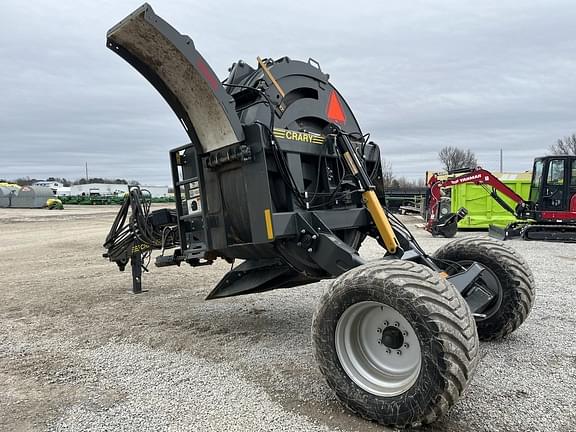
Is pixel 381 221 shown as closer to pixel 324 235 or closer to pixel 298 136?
pixel 324 235

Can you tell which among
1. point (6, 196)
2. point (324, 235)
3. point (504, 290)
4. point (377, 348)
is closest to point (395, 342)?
point (377, 348)

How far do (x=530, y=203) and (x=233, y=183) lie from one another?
13638mm

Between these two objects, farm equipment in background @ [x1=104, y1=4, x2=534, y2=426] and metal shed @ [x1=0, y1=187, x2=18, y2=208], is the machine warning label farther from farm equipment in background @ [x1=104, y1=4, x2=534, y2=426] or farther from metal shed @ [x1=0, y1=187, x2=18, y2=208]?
metal shed @ [x1=0, y1=187, x2=18, y2=208]

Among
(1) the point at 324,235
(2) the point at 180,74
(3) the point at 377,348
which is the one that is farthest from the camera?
(1) the point at 324,235

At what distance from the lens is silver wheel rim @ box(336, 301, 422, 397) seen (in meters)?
3.30

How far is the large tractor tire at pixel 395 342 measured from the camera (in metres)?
2.95

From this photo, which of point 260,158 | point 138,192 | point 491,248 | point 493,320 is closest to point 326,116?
point 260,158

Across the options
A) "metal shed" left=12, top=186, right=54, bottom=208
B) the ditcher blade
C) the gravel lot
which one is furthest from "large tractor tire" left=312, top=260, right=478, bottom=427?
"metal shed" left=12, top=186, right=54, bottom=208

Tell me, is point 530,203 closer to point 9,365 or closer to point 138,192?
point 138,192

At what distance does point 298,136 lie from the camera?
15.4 feet

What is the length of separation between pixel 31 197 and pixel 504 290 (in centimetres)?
4697

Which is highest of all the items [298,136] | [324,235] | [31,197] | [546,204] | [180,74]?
[31,197]

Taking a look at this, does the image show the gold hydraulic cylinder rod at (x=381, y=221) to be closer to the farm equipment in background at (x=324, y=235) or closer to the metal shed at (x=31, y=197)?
the farm equipment in background at (x=324, y=235)

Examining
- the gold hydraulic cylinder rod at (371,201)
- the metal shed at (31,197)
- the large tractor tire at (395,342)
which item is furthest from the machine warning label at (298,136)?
the metal shed at (31,197)
